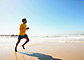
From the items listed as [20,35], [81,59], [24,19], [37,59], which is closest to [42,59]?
[37,59]

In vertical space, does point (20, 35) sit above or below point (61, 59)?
above

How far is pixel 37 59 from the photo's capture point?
2992 mm

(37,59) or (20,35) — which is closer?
(37,59)

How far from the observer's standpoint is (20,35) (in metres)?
4.75

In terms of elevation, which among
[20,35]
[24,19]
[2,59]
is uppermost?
[24,19]

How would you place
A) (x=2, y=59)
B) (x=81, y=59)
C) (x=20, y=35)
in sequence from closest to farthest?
(x=81, y=59) → (x=2, y=59) → (x=20, y=35)

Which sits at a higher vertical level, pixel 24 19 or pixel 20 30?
pixel 24 19

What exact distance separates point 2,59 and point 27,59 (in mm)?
914

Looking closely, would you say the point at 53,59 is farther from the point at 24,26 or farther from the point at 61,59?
the point at 24,26

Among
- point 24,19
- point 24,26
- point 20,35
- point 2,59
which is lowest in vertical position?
point 2,59

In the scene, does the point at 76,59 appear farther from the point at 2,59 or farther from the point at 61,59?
the point at 2,59

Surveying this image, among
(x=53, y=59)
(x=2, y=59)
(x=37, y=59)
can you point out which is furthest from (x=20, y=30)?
(x=53, y=59)

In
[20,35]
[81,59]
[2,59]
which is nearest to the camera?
[81,59]

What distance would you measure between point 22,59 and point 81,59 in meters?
2.00
